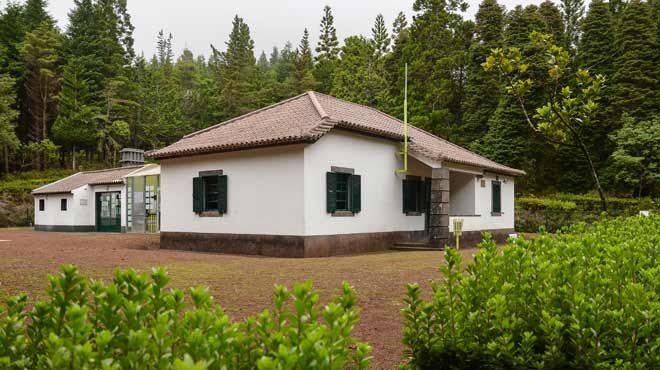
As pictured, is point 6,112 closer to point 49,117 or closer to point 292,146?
point 49,117

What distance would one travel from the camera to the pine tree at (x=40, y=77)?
44094 mm

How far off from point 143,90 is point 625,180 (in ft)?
138

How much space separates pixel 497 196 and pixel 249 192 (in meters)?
10.6

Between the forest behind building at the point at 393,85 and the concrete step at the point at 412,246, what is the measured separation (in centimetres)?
1417

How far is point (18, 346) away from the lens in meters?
1.69

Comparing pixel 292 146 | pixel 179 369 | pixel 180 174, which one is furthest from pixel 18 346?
pixel 180 174

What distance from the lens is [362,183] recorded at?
1491cm

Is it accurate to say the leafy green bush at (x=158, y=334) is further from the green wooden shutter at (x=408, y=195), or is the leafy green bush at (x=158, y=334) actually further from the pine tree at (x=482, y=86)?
the pine tree at (x=482, y=86)

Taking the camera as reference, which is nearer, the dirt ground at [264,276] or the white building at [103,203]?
the dirt ground at [264,276]

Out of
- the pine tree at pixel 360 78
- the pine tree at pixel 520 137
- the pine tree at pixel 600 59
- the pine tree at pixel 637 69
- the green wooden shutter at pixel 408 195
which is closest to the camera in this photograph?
the green wooden shutter at pixel 408 195

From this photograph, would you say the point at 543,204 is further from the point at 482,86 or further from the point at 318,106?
the point at 318,106

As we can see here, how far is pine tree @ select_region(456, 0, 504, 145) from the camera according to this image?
35.1m

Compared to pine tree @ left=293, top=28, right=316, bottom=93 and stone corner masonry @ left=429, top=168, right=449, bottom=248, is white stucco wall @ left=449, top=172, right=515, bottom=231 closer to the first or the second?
stone corner masonry @ left=429, top=168, right=449, bottom=248

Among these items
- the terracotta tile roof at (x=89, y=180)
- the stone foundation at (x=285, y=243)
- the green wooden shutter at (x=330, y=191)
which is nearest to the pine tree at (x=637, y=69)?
the stone foundation at (x=285, y=243)
